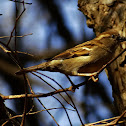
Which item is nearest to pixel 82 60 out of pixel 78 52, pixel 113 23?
pixel 78 52

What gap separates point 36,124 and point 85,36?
285 centimetres

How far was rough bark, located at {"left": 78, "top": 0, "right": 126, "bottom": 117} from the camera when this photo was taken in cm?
419

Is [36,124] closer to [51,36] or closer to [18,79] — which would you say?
[18,79]

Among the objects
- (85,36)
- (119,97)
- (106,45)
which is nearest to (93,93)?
(85,36)

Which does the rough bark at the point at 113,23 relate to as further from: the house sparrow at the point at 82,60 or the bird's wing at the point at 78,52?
the bird's wing at the point at 78,52

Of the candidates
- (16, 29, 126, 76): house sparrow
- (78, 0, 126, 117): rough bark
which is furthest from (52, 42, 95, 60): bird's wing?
(78, 0, 126, 117): rough bark

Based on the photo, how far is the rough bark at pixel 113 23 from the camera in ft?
13.8

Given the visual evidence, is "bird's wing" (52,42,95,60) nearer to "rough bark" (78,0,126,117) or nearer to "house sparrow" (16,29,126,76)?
"house sparrow" (16,29,126,76)

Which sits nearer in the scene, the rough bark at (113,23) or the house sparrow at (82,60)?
the house sparrow at (82,60)

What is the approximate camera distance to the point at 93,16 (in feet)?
15.2

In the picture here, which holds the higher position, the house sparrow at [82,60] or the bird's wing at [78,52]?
the bird's wing at [78,52]

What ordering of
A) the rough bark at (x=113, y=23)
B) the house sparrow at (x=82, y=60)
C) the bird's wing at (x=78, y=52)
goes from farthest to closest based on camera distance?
the rough bark at (x=113, y=23) → the bird's wing at (x=78, y=52) → the house sparrow at (x=82, y=60)

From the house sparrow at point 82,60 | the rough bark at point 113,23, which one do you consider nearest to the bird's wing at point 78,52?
the house sparrow at point 82,60

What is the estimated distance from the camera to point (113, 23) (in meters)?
4.36
